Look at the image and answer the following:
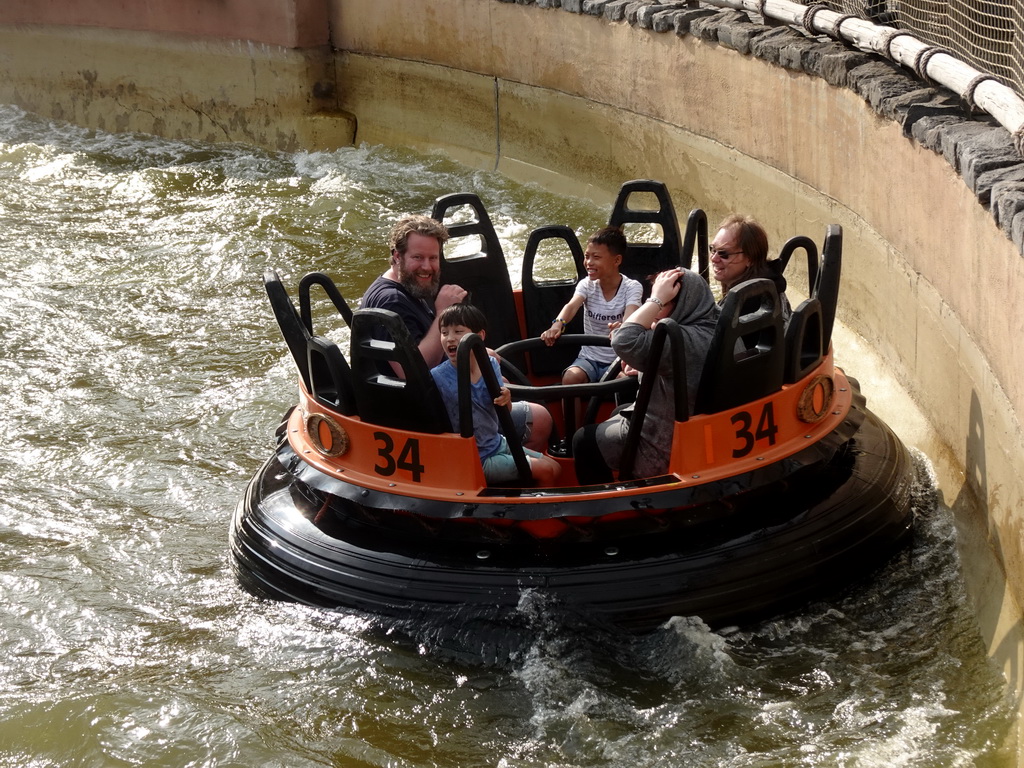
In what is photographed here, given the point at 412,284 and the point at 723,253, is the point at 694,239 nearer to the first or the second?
the point at 723,253

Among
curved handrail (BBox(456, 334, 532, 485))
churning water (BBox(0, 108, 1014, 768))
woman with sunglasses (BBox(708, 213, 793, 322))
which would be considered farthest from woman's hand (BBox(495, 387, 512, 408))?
woman with sunglasses (BBox(708, 213, 793, 322))

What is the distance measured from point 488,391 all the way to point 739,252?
110 cm

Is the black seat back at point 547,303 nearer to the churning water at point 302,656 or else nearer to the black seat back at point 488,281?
the black seat back at point 488,281

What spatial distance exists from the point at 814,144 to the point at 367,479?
378 centimetres

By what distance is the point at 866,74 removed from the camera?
6.28m

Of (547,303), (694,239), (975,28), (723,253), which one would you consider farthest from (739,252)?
(975,28)

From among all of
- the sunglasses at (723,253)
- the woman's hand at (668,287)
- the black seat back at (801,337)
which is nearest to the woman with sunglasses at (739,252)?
the sunglasses at (723,253)

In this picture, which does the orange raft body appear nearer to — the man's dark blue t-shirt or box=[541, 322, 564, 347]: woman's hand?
the man's dark blue t-shirt

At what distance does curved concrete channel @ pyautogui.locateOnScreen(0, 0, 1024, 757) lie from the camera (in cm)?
454

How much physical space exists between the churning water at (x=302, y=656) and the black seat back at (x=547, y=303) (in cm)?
156

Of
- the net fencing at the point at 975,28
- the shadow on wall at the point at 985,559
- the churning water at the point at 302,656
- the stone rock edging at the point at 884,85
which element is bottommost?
the churning water at the point at 302,656

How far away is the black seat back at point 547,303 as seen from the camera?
18.9 ft

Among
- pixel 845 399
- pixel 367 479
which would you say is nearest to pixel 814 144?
pixel 845 399

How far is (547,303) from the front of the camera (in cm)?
→ 591
